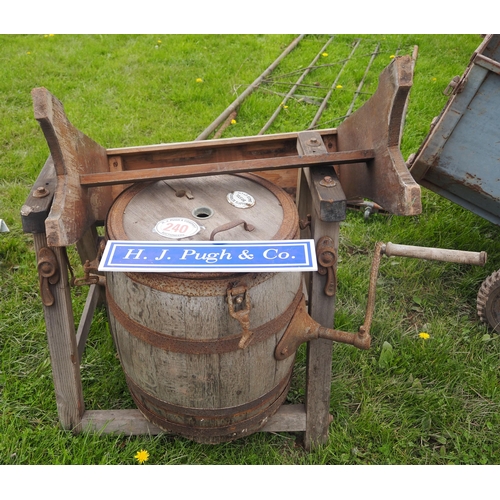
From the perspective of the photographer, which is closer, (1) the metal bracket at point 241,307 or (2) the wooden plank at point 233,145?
(1) the metal bracket at point 241,307

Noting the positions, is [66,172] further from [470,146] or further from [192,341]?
[470,146]

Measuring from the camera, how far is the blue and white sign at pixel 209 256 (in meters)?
1.71

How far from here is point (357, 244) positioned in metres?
3.65

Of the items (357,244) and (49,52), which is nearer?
(357,244)

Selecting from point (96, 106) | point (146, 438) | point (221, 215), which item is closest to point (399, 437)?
point (146, 438)

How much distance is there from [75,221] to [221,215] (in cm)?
54

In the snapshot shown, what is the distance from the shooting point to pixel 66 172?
1920mm

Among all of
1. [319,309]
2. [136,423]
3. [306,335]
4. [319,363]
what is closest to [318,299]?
[319,309]

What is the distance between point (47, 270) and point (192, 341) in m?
0.65

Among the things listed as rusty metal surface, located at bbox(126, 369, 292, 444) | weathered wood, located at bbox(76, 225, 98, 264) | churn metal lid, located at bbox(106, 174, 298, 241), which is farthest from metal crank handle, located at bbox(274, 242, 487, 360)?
weathered wood, located at bbox(76, 225, 98, 264)

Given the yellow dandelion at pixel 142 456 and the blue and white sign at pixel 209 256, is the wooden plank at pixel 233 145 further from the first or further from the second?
the yellow dandelion at pixel 142 456

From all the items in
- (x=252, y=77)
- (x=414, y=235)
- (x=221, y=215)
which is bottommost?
(x=414, y=235)

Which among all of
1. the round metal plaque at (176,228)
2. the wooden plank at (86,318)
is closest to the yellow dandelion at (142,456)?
the wooden plank at (86,318)
